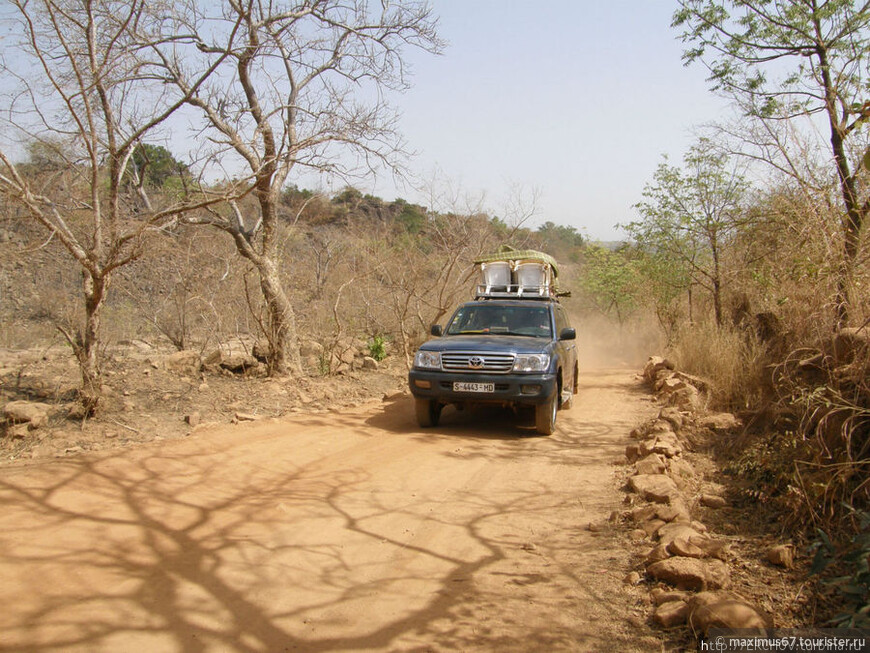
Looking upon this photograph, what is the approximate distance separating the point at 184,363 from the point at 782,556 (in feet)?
30.6

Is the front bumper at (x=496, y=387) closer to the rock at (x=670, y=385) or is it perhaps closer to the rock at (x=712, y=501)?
the rock at (x=670, y=385)

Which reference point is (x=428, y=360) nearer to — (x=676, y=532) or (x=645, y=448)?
(x=645, y=448)

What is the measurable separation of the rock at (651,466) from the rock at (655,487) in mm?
121

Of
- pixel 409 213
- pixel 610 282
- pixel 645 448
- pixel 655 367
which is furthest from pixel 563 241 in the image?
pixel 645 448

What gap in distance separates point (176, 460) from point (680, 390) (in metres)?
7.13

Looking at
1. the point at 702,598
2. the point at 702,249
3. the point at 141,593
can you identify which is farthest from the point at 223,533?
the point at 702,249

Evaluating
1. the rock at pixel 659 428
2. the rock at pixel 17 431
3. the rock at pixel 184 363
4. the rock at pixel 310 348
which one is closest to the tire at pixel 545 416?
the rock at pixel 659 428

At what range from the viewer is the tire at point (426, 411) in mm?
8898

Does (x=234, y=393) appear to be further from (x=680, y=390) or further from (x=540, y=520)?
(x=680, y=390)

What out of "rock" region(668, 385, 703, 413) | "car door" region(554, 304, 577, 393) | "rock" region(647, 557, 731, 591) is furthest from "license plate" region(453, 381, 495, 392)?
"rock" region(647, 557, 731, 591)

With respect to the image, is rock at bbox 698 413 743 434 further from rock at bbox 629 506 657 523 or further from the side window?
rock at bbox 629 506 657 523

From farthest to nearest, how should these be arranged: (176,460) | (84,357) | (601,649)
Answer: (84,357), (176,460), (601,649)

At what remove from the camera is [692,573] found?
3.66 meters

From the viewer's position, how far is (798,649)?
2.91 meters
